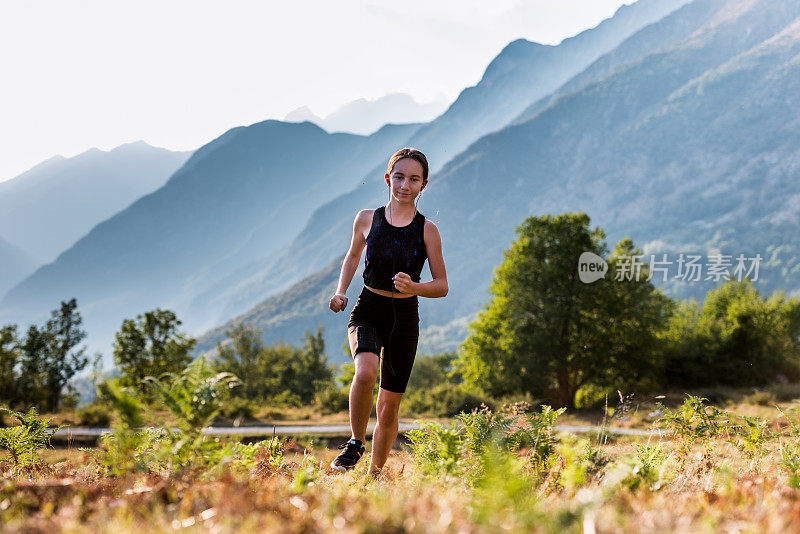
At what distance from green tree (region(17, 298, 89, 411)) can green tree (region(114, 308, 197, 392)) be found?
328cm

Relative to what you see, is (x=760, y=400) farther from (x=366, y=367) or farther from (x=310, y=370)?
(x=310, y=370)

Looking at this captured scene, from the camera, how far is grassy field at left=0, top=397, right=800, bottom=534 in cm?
177

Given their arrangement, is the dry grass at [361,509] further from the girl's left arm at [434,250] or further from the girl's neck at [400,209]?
the girl's neck at [400,209]

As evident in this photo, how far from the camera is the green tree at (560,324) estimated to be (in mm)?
29516

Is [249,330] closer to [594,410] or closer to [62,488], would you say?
[594,410]

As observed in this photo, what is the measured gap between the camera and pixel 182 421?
2.66 m

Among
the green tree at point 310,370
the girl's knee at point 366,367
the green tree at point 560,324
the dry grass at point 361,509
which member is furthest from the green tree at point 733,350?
the dry grass at point 361,509

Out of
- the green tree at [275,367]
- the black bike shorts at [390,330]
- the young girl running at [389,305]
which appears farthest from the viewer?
the green tree at [275,367]

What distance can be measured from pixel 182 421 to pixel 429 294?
85.6 inches

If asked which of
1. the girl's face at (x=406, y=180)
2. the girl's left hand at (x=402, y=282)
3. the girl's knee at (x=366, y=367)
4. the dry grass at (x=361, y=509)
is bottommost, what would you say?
the dry grass at (x=361, y=509)

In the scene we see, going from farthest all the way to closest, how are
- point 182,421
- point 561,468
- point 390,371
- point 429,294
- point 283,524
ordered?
point 390,371, point 429,294, point 561,468, point 182,421, point 283,524

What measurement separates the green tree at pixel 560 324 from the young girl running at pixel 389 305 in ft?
84.4

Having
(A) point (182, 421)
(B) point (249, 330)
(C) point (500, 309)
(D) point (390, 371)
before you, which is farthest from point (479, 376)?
(B) point (249, 330)

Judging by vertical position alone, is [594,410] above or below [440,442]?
below
